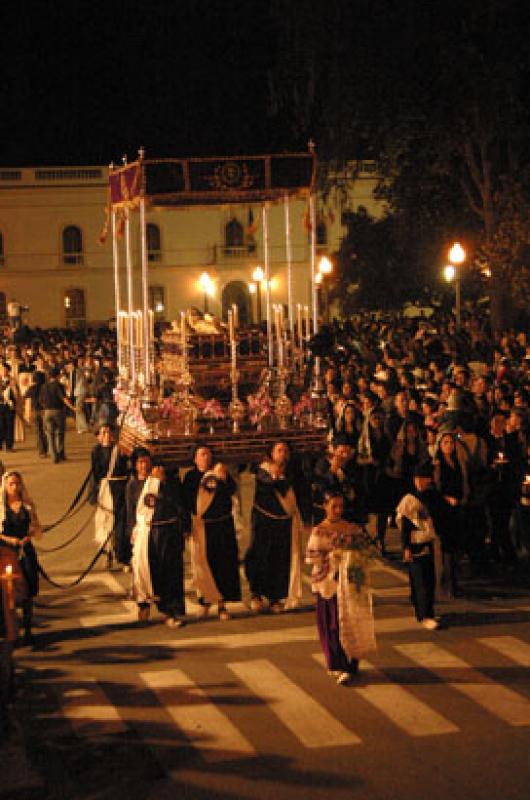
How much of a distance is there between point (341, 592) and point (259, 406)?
5.66m

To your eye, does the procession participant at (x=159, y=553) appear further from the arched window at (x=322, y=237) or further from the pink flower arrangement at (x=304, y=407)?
the arched window at (x=322, y=237)

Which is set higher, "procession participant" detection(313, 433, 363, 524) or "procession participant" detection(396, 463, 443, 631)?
"procession participant" detection(313, 433, 363, 524)

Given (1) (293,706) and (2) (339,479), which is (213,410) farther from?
(1) (293,706)

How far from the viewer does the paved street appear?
770cm

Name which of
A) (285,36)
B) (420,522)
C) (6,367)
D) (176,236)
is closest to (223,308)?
(176,236)

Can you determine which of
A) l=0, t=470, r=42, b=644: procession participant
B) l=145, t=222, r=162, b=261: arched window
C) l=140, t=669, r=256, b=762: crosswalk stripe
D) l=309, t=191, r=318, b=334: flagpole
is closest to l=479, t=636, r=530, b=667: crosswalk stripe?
l=140, t=669, r=256, b=762: crosswalk stripe

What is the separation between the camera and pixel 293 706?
9.09 metres

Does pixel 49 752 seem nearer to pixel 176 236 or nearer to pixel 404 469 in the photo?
pixel 404 469

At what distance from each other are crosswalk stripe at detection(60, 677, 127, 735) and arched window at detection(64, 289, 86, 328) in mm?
54727

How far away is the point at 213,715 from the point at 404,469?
5.98m

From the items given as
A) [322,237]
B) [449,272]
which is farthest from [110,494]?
[322,237]

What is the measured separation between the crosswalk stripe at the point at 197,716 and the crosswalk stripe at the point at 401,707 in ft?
3.32

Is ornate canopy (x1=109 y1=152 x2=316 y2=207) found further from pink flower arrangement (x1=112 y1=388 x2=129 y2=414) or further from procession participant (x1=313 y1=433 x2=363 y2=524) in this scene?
procession participant (x1=313 y1=433 x2=363 y2=524)

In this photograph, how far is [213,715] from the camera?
29.4 feet
